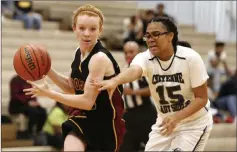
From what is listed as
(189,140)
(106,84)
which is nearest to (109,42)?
(189,140)

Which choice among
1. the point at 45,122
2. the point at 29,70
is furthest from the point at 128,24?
the point at 29,70

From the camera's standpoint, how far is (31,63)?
434cm

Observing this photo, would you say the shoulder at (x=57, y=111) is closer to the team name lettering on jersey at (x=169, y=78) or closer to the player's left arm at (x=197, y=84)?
the team name lettering on jersey at (x=169, y=78)

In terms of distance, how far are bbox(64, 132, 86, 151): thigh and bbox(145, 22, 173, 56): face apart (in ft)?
3.17

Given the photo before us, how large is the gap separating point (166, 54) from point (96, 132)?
0.91 metres

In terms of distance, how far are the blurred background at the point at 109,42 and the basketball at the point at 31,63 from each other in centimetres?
390

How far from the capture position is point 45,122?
8.49 meters

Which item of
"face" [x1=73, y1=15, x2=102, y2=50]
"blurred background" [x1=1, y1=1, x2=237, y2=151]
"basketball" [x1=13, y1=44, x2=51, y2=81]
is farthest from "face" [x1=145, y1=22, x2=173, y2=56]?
"blurred background" [x1=1, y1=1, x2=237, y2=151]

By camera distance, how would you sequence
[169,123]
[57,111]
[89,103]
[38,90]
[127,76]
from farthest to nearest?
[57,111] → [169,123] → [127,76] → [89,103] → [38,90]

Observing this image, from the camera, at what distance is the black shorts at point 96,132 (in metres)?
4.53

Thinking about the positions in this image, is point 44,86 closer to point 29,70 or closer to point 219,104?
point 29,70

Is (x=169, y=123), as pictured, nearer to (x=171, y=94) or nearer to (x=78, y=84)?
(x=171, y=94)

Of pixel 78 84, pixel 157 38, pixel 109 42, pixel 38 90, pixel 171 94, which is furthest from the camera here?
pixel 109 42

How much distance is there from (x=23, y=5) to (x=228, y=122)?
5.26 m
